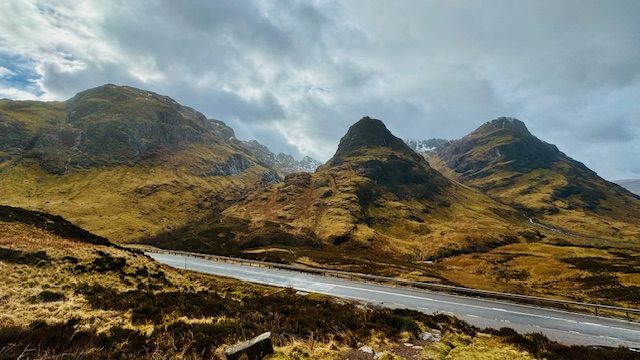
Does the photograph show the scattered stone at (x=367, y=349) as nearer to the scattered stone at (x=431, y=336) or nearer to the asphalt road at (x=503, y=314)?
the scattered stone at (x=431, y=336)

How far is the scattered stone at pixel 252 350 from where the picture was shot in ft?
42.4

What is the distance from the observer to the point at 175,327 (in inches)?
683

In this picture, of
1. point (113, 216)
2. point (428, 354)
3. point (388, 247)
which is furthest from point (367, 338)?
point (113, 216)

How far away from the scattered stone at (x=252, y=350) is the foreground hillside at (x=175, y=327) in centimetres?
63

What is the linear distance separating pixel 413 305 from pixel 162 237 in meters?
144

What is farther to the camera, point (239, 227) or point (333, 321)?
point (239, 227)

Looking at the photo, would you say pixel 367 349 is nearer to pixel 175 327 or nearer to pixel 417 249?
pixel 175 327

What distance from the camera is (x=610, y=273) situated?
275 ft

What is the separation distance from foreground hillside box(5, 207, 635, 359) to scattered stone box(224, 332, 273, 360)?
0.63 metres

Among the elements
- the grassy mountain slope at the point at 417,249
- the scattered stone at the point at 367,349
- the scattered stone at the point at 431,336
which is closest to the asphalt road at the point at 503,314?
the scattered stone at the point at 431,336

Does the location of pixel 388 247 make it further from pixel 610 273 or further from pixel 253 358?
pixel 253 358

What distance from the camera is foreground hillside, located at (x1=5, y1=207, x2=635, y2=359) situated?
14.4m

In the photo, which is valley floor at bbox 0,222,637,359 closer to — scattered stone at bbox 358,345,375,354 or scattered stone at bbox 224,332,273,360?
scattered stone at bbox 358,345,375,354

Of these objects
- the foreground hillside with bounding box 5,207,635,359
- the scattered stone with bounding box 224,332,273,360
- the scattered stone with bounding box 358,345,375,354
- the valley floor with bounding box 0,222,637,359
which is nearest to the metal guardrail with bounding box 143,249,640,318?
the valley floor with bounding box 0,222,637,359
